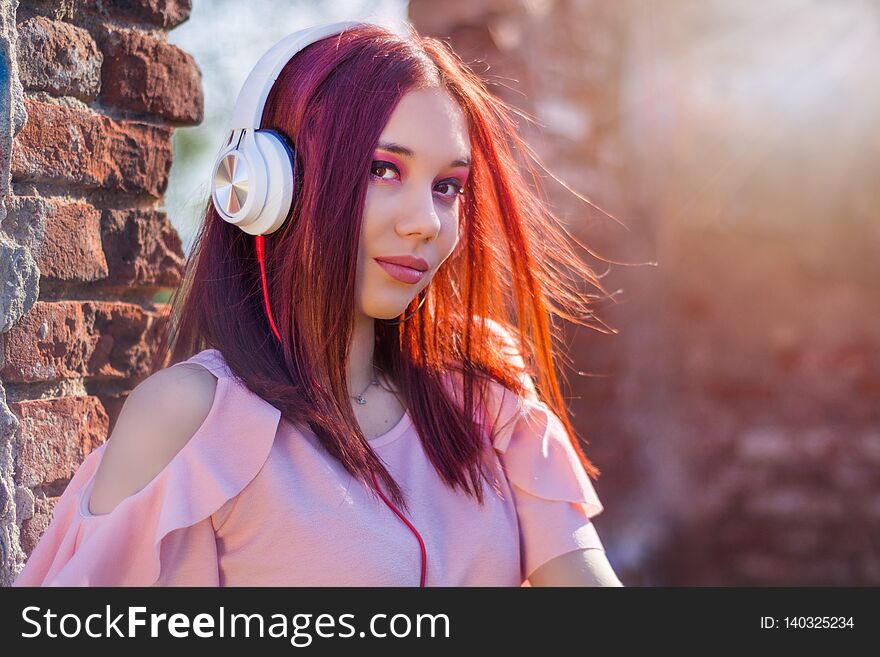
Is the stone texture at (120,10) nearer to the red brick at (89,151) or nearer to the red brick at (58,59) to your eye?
the red brick at (58,59)

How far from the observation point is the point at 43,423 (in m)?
1.45

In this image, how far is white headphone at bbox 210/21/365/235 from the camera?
143 centimetres

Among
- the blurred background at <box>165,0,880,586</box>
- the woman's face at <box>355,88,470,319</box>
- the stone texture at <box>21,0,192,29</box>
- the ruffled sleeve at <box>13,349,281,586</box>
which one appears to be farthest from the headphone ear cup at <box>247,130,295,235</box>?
the blurred background at <box>165,0,880,586</box>

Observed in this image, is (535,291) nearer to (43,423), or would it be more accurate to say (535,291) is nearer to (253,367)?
(253,367)

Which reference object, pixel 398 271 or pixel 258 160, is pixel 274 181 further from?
pixel 398 271

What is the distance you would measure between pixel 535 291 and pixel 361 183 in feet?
1.48

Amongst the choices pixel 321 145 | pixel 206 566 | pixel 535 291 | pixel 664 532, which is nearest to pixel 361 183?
pixel 321 145

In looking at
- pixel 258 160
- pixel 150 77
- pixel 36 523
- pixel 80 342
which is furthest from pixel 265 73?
pixel 36 523

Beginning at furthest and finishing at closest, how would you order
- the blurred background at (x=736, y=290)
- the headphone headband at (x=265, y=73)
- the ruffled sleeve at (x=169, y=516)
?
the blurred background at (x=736, y=290) < the headphone headband at (x=265, y=73) < the ruffled sleeve at (x=169, y=516)

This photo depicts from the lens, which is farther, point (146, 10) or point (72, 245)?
point (146, 10)

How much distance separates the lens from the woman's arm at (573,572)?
Answer: 1571 mm

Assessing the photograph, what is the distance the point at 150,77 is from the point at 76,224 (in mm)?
310

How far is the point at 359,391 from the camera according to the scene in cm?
164

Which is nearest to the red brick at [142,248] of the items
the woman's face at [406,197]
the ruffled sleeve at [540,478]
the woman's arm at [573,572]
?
the woman's face at [406,197]
